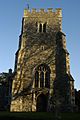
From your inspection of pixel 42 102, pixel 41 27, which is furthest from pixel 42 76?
pixel 41 27

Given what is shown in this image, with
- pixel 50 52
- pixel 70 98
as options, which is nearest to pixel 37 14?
pixel 50 52

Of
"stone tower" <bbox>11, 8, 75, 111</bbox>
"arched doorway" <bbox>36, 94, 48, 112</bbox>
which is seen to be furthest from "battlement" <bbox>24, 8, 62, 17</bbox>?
"arched doorway" <bbox>36, 94, 48, 112</bbox>

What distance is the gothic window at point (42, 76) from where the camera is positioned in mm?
29609

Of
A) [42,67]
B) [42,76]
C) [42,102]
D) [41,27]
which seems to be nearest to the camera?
[42,102]

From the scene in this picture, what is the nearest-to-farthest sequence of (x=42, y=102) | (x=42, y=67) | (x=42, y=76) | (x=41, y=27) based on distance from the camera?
(x=42, y=102) → (x=42, y=76) → (x=42, y=67) → (x=41, y=27)

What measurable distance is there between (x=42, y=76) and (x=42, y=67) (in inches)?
50.8

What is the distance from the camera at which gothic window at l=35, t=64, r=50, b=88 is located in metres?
29.6

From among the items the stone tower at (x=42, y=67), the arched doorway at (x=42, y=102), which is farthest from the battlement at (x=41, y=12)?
the arched doorway at (x=42, y=102)

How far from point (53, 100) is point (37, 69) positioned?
195 inches

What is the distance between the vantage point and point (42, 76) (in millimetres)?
30219

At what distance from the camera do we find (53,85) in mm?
29000

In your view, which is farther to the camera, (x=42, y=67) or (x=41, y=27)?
(x=41, y=27)

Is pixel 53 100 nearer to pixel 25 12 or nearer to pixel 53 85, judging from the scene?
pixel 53 85

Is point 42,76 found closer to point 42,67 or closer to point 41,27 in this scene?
point 42,67
